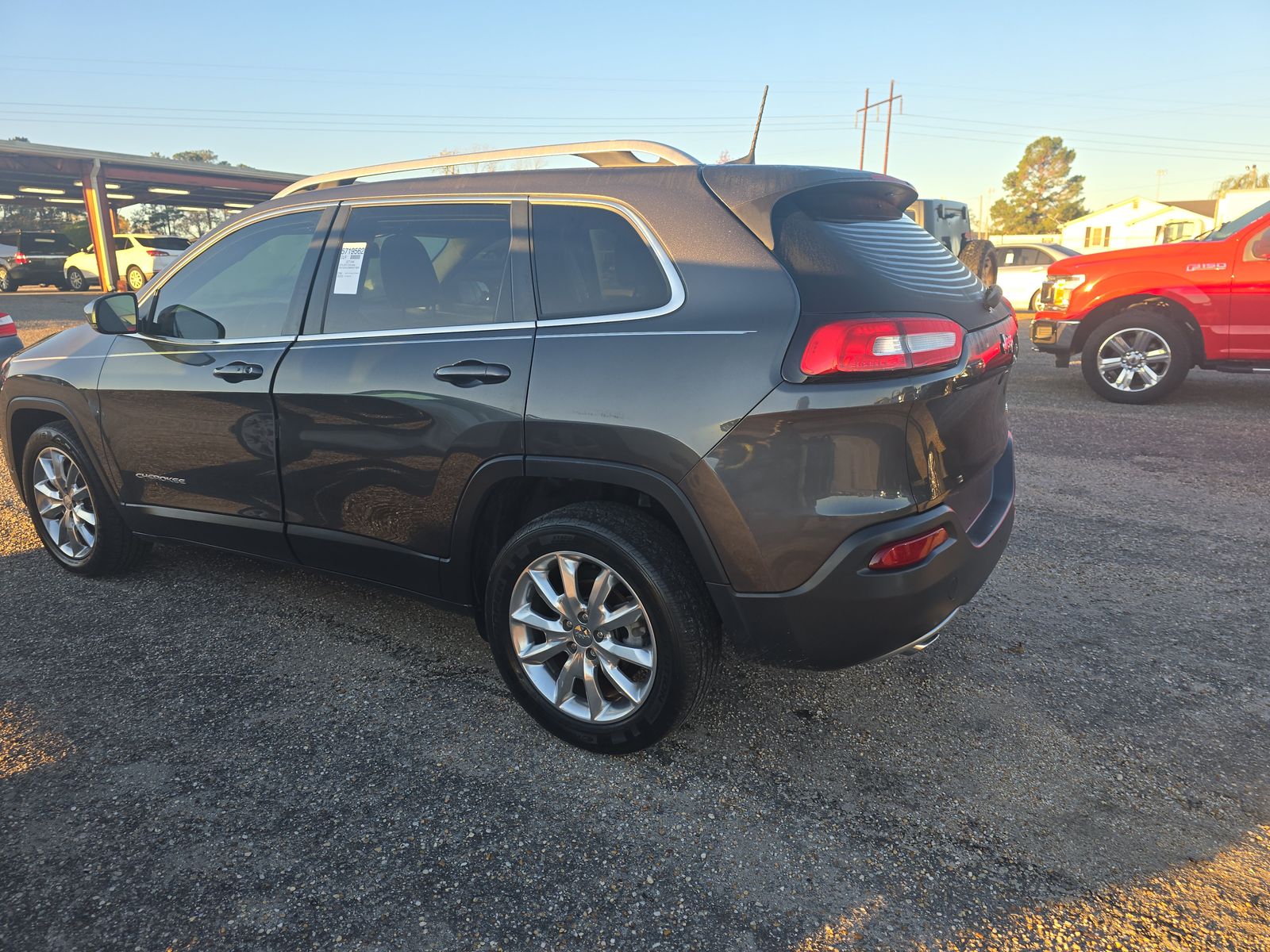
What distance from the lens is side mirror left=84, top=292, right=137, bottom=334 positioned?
3480 mm

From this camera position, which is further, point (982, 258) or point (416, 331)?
point (982, 258)

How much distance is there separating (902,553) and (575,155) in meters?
1.64

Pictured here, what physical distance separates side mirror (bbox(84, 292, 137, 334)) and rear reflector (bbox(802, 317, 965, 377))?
2974mm

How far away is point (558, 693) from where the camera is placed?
2582 millimetres

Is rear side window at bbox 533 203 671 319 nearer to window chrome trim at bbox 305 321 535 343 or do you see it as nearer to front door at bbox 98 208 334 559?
window chrome trim at bbox 305 321 535 343

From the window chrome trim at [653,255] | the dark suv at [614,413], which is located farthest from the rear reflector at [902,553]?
the window chrome trim at [653,255]

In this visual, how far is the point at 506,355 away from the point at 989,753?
1926 mm

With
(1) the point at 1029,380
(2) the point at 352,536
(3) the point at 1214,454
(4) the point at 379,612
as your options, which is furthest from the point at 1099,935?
(1) the point at 1029,380

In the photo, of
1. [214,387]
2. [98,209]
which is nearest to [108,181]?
[98,209]

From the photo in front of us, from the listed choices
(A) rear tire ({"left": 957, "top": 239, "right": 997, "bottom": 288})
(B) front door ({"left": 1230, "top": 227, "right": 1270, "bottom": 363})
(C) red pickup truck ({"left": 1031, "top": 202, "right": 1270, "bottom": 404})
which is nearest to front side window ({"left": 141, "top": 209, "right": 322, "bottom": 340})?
(A) rear tire ({"left": 957, "top": 239, "right": 997, "bottom": 288})

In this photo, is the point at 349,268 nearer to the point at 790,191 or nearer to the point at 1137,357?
the point at 790,191

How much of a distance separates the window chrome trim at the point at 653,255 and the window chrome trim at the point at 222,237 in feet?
3.48

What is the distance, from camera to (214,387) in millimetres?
3186

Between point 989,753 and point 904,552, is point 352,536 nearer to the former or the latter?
point 904,552
